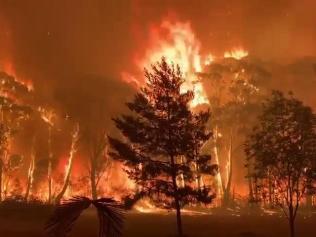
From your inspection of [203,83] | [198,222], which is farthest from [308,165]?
[203,83]

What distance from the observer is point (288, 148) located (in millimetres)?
27203

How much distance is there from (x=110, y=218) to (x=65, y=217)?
1.83 feet

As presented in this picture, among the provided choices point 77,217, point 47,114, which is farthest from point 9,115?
point 77,217

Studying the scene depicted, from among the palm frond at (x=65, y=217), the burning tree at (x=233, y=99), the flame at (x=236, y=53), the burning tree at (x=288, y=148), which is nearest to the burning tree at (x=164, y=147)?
the burning tree at (x=288, y=148)

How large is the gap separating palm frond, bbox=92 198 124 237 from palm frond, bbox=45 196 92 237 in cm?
21

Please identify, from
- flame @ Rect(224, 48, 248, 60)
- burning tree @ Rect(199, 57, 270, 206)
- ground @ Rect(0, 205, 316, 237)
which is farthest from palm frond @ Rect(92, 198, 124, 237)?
flame @ Rect(224, 48, 248, 60)

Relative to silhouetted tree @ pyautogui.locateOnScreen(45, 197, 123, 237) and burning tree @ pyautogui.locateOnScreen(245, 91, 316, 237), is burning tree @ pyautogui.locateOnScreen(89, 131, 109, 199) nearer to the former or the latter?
burning tree @ pyautogui.locateOnScreen(245, 91, 316, 237)

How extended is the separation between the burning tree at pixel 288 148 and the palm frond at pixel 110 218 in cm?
2265

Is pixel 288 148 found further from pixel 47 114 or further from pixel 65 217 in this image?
pixel 47 114

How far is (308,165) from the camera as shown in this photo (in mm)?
27234

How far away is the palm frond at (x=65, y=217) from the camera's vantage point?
17.5ft

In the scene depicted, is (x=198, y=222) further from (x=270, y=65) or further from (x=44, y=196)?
(x=270, y=65)

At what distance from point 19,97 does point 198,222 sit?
107 feet

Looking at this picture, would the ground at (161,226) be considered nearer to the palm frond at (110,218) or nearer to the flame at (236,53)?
the palm frond at (110,218)
